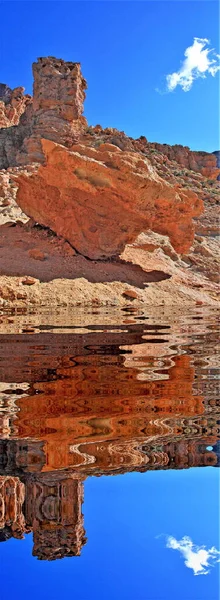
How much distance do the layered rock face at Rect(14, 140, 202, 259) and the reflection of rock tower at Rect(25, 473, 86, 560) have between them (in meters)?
12.2

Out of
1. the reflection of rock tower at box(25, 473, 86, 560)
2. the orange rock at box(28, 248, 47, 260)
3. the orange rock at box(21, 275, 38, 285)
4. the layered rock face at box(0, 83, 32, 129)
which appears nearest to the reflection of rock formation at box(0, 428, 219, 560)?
the reflection of rock tower at box(25, 473, 86, 560)

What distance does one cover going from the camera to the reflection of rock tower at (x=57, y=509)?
1777 millimetres

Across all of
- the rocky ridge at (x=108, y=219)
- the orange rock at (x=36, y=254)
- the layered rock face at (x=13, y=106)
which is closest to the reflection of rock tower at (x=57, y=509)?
the rocky ridge at (x=108, y=219)

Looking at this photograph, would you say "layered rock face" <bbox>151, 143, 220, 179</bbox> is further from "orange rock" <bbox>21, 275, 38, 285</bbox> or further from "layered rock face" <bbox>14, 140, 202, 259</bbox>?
"orange rock" <bbox>21, 275, 38, 285</bbox>

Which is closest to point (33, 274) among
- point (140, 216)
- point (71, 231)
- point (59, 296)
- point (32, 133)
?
point (59, 296)

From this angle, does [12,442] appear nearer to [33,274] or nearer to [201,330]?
[201,330]

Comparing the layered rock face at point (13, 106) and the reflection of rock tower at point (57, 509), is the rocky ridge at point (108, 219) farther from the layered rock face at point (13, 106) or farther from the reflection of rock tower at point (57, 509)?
the layered rock face at point (13, 106)

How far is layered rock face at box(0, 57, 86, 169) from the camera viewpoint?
35.1 metres

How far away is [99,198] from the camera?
46.2 ft

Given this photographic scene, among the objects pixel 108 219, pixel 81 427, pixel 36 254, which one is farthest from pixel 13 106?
pixel 81 427

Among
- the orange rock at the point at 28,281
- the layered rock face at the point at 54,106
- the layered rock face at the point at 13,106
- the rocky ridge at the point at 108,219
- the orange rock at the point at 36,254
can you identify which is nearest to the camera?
the orange rock at the point at 28,281

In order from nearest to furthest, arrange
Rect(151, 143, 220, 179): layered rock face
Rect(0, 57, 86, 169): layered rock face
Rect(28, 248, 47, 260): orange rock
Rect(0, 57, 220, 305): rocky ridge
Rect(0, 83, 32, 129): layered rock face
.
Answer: Rect(0, 57, 220, 305): rocky ridge → Rect(28, 248, 47, 260): orange rock → Rect(0, 57, 86, 169): layered rock face → Rect(0, 83, 32, 129): layered rock face → Rect(151, 143, 220, 179): layered rock face

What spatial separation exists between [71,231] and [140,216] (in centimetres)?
225

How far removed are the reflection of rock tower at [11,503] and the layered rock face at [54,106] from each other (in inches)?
1383
